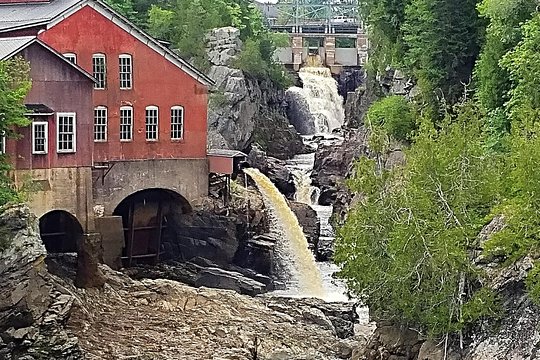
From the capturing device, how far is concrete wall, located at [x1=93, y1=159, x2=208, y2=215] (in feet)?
130

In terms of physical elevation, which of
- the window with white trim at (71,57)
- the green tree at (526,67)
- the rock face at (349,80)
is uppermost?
the rock face at (349,80)

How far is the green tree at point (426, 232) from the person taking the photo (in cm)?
2347

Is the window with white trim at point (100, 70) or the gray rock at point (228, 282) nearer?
the gray rock at point (228, 282)

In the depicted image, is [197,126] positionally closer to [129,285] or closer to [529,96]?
[129,285]

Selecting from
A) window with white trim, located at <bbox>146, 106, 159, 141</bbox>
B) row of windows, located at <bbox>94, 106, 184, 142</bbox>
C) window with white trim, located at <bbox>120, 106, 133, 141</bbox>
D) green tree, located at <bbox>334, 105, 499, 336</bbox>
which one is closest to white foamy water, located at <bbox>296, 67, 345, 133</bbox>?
row of windows, located at <bbox>94, 106, 184, 142</bbox>

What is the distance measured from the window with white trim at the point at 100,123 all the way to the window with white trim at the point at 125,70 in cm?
125

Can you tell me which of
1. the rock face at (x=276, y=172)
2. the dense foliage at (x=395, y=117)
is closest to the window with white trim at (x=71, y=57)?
the dense foliage at (x=395, y=117)

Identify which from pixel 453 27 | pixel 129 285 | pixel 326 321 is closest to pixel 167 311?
pixel 129 285

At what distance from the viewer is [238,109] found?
5356cm

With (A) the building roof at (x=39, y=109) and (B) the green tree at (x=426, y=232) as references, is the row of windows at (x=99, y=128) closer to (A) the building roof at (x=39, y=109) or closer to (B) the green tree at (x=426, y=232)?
(A) the building roof at (x=39, y=109)

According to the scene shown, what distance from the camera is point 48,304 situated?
30.5 meters

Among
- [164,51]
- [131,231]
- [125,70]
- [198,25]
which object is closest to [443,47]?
[164,51]

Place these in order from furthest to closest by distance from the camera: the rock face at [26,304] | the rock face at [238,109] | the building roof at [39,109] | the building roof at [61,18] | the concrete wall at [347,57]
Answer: the concrete wall at [347,57]
the rock face at [238,109]
the building roof at [61,18]
the building roof at [39,109]
the rock face at [26,304]

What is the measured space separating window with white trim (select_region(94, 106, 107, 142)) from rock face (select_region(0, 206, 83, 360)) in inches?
407
